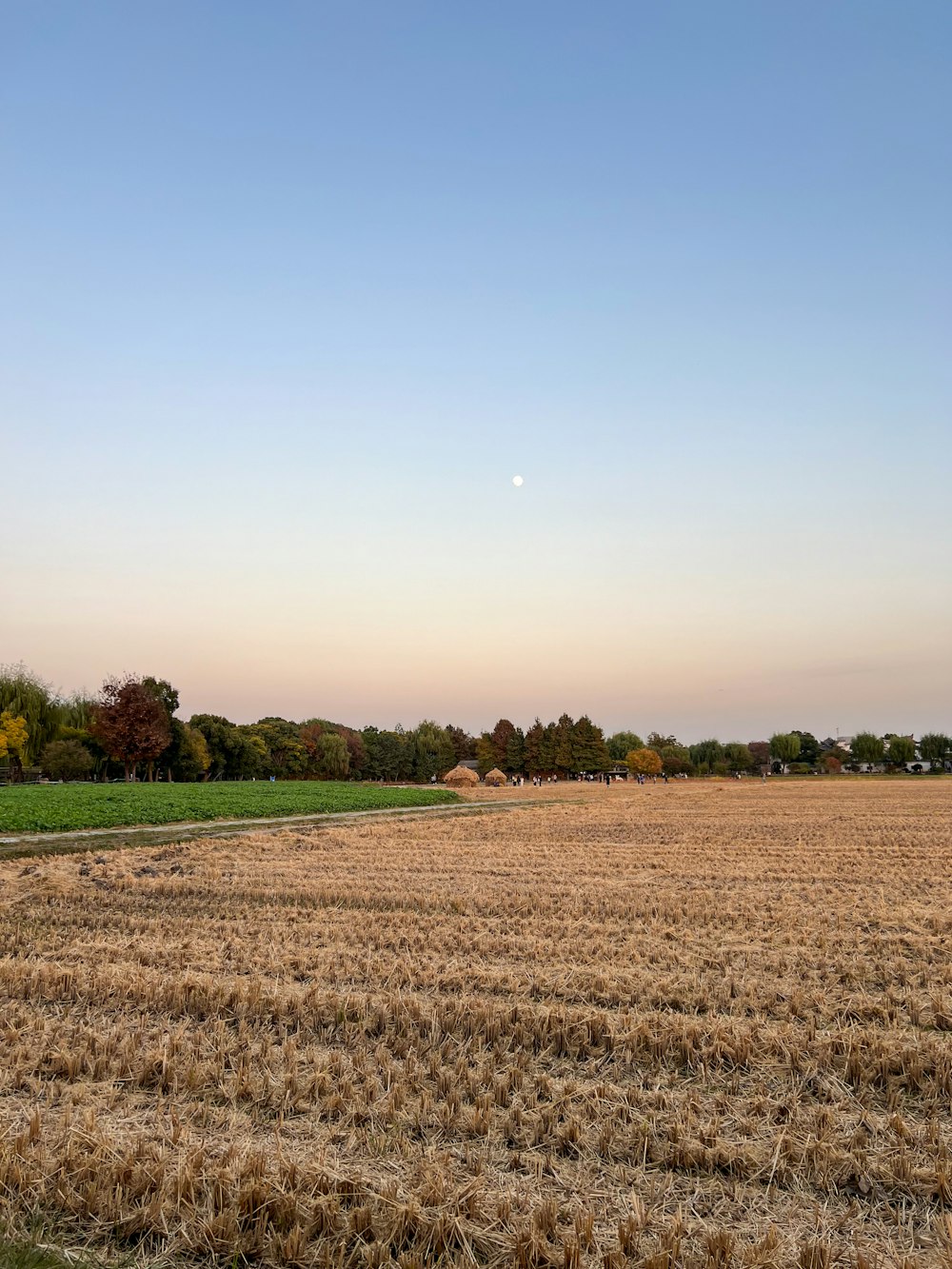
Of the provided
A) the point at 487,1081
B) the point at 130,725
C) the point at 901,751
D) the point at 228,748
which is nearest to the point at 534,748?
the point at 228,748

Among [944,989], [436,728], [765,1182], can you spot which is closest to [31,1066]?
[765,1182]

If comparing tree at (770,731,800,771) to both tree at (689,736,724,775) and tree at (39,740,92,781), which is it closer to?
tree at (689,736,724,775)

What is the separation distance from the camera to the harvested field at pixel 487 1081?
4.60 m

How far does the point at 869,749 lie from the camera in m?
184

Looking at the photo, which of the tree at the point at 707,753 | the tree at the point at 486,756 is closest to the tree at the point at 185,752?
the tree at the point at 486,756

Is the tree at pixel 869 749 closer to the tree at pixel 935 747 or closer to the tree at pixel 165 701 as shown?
the tree at pixel 935 747

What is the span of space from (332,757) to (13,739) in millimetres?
55946

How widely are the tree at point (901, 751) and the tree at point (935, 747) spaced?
2.69 m

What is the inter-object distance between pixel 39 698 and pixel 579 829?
85594 millimetres

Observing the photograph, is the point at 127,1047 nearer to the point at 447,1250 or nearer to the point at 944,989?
the point at 447,1250

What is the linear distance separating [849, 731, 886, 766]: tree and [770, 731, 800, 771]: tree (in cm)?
1280

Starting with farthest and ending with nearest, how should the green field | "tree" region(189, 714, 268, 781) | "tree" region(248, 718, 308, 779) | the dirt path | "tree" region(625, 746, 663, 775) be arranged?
"tree" region(625, 746, 663, 775) < "tree" region(248, 718, 308, 779) < "tree" region(189, 714, 268, 781) < the green field < the dirt path

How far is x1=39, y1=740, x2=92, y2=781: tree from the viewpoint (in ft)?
293

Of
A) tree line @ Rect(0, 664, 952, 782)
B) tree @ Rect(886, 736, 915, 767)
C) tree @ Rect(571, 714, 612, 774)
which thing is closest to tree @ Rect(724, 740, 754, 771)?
tree line @ Rect(0, 664, 952, 782)
